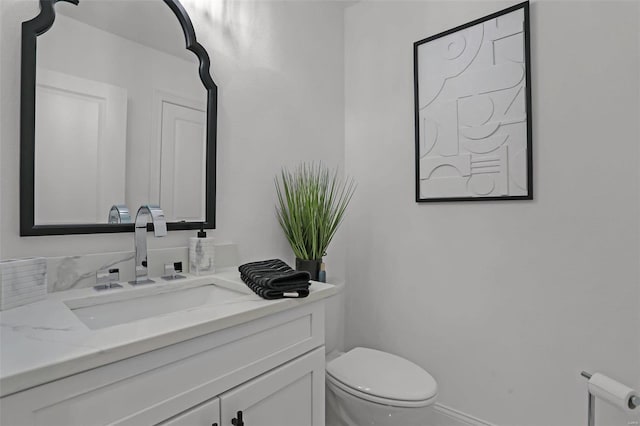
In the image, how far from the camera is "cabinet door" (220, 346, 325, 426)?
2.82 ft

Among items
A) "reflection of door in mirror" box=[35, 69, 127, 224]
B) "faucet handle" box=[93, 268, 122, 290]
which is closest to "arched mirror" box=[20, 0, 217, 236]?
"reflection of door in mirror" box=[35, 69, 127, 224]

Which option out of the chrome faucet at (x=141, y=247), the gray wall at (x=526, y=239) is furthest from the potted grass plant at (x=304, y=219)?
the chrome faucet at (x=141, y=247)

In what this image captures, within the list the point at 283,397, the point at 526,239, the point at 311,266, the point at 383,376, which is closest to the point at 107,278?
the point at 283,397

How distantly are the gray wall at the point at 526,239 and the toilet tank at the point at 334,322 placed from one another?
0.10 metres

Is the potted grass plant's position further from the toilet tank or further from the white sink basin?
the white sink basin

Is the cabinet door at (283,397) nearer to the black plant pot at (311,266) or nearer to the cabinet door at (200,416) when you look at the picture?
the cabinet door at (200,416)

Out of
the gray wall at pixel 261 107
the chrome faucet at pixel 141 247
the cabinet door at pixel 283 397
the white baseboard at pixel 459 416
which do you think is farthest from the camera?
the white baseboard at pixel 459 416

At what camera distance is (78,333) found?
0.67 m

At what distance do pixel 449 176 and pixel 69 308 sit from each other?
5.03 ft

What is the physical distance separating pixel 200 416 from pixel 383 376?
843mm

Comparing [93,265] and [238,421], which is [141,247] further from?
[238,421]

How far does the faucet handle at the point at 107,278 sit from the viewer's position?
1.03 metres

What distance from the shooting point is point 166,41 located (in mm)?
1255

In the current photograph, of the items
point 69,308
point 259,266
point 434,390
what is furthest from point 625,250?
point 69,308
